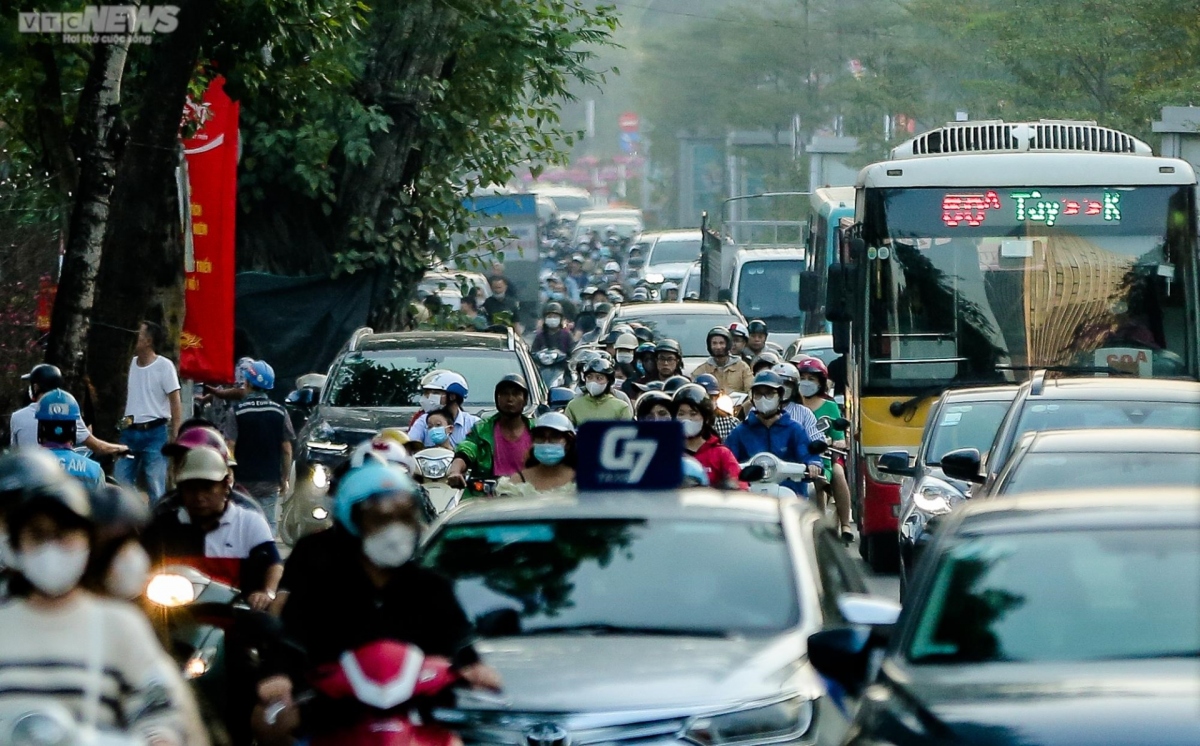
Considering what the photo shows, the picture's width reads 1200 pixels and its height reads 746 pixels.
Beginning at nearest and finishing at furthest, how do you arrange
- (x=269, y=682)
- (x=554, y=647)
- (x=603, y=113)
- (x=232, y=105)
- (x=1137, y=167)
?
(x=269, y=682), (x=554, y=647), (x=1137, y=167), (x=232, y=105), (x=603, y=113)

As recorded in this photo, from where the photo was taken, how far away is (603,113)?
160875 millimetres

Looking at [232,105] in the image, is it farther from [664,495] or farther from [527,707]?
[527,707]

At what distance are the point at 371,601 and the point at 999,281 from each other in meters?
11.5

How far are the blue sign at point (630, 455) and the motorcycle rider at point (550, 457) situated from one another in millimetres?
2009

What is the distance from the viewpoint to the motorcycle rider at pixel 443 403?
15.0 meters

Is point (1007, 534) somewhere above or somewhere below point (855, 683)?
above

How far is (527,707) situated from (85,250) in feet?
28.5

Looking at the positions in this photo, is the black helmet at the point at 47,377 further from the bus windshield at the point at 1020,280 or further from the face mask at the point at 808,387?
the face mask at the point at 808,387

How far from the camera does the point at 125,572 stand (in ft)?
18.2

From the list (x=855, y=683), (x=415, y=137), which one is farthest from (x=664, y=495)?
(x=415, y=137)

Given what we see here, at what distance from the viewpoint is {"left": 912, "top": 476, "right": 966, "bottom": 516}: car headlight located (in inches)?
532

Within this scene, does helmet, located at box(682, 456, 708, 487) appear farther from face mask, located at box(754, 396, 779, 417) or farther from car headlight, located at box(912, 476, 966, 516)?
face mask, located at box(754, 396, 779, 417)

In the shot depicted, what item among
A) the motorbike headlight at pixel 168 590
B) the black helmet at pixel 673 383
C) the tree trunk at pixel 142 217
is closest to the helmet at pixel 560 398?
the black helmet at pixel 673 383

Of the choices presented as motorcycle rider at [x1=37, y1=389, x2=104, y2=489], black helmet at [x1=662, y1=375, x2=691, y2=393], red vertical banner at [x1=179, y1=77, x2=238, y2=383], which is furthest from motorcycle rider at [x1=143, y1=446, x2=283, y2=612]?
red vertical banner at [x1=179, y1=77, x2=238, y2=383]
